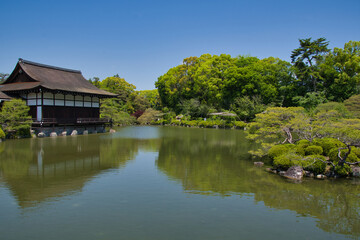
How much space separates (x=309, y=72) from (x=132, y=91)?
1365 inches

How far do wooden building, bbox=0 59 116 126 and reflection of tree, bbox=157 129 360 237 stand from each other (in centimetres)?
1551

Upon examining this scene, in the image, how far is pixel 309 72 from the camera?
34.8 meters

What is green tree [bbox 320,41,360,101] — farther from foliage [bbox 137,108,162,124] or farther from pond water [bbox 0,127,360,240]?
foliage [bbox 137,108,162,124]

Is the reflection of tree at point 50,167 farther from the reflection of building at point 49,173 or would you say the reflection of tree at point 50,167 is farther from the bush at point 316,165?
the bush at point 316,165

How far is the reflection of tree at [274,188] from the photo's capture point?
704 cm

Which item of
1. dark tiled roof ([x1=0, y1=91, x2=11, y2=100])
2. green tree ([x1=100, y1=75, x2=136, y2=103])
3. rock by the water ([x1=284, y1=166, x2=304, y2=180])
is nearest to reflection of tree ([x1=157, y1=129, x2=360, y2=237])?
rock by the water ([x1=284, y1=166, x2=304, y2=180])

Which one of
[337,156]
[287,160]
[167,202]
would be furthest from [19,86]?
[337,156]

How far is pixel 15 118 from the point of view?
71.4ft

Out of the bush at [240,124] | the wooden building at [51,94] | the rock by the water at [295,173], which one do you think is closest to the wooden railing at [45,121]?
the wooden building at [51,94]

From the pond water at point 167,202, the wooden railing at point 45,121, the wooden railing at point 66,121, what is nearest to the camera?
the pond water at point 167,202

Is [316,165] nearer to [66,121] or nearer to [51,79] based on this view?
[66,121]

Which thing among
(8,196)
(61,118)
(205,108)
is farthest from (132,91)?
(8,196)

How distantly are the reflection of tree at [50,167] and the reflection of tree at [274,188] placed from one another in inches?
122

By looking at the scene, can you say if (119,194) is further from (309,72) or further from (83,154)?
(309,72)
